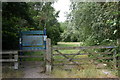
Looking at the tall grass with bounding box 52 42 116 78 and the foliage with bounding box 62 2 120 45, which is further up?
the foliage with bounding box 62 2 120 45

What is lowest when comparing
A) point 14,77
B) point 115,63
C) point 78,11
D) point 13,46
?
point 14,77

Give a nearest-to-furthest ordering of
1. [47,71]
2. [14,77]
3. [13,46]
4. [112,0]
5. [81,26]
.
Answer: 1. [14,77]
2. [47,71]
3. [112,0]
4. [13,46]
5. [81,26]

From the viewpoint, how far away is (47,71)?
4.49m

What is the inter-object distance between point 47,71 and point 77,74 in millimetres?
1112

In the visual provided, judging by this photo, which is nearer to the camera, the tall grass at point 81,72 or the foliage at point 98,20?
the tall grass at point 81,72

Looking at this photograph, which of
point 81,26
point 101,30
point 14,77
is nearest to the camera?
point 14,77

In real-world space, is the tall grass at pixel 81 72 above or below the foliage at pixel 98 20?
below

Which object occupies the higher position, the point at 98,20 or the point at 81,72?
the point at 98,20

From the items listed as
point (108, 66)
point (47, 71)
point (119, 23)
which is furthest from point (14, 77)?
point (119, 23)

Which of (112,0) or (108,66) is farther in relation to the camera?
(112,0)

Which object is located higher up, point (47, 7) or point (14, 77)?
point (47, 7)

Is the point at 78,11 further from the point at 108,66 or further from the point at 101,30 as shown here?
the point at 108,66

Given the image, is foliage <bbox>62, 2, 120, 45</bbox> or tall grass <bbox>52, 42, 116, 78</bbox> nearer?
tall grass <bbox>52, 42, 116, 78</bbox>

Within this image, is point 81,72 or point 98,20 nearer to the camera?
point 81,72
